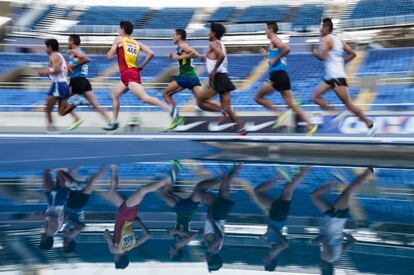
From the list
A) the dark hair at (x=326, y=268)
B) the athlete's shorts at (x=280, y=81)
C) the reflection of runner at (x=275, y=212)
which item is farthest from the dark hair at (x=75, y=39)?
the dark hair at (x=326, y=268)

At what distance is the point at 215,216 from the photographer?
321 cm

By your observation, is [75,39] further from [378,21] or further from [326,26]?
[378,21]

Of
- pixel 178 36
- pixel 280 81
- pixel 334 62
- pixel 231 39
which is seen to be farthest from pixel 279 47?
pixel 231 39

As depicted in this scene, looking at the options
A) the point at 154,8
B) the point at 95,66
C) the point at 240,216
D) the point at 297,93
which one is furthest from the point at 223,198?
the point at 154,8

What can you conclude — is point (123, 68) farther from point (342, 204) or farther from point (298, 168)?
point (342, 204)

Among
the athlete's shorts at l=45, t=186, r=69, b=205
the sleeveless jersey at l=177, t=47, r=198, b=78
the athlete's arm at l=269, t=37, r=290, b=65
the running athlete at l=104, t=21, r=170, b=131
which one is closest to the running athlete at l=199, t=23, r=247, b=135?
the sleeveless jersey at l=177, t=47, r=198, b=78

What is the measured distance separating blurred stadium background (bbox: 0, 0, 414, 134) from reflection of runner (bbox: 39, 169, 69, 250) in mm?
8157

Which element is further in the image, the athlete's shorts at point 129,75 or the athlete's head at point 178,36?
the athlete's head at point 178,36

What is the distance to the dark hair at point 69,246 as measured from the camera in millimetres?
2410

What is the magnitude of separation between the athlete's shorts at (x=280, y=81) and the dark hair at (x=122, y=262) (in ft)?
16.9

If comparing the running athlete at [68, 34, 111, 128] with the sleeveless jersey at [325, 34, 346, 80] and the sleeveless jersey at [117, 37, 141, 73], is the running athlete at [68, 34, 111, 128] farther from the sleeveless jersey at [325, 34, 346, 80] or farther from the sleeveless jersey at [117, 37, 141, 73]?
the sleeveless jersey at [325, 34, 346, 80]

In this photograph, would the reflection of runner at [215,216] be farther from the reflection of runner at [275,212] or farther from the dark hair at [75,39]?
the dark hair at [75,39]

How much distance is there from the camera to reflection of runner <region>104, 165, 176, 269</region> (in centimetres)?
237

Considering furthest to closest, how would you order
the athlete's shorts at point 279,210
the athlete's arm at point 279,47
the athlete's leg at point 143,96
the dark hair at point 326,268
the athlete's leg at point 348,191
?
1. the athlete's leg at point 143,96
2. the athlete's arm at point 279,47
3. the athlete's leg at point 348,191
4. the athlete's shorts at point 279,210
5. the dark hair at point 326,268
